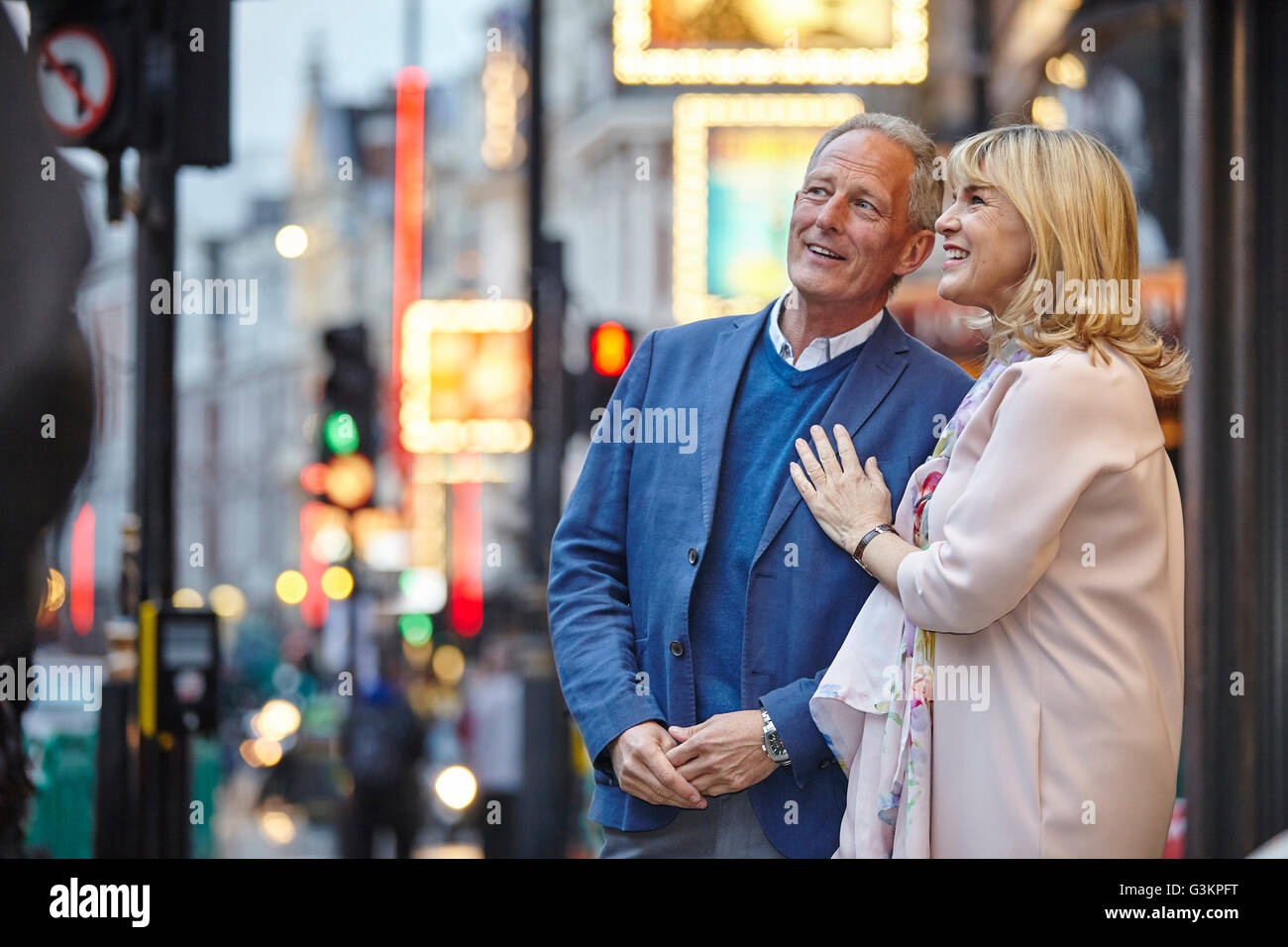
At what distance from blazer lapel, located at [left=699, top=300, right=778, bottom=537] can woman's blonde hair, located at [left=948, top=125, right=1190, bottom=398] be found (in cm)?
57

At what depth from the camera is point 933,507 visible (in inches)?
107

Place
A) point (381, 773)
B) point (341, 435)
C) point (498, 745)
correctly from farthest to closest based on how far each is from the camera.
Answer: point (341, 435) → point (381, 773) → point (498, 745)

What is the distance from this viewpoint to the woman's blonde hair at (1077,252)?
2.63 metres

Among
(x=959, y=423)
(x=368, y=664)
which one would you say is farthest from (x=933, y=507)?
(x=368, y=664)

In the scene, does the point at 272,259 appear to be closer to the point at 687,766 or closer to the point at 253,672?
the point at 253,672

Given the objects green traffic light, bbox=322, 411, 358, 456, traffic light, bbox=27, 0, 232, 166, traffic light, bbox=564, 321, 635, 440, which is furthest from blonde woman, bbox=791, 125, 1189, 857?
green traffic light, bbox=322, 411, 358, 456

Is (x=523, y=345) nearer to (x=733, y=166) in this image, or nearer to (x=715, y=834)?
(x=733, y=166)

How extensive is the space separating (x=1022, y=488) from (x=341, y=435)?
362 inches

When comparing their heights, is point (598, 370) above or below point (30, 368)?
above

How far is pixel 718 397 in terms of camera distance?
9.84 ft

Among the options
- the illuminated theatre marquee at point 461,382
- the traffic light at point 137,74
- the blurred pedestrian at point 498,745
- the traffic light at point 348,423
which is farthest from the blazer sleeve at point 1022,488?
the traffic light at point 348,423

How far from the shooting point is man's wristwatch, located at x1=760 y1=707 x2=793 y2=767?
2.85m

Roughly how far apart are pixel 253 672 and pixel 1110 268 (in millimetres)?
17314

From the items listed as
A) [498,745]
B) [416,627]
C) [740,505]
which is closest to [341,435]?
[498,745]
